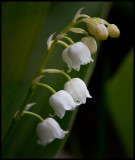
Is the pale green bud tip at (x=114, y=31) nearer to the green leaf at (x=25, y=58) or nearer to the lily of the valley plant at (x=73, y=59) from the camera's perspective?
the lily of the valley plant at (x=73, y=59)

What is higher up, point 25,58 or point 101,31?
point 101,31

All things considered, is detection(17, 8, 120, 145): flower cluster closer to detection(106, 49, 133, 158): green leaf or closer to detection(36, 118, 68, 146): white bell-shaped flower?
detection(36, 118, 68, 146): white bell-shaped flower

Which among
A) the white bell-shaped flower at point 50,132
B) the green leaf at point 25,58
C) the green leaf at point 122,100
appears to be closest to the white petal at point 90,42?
the white bell-shaped flower at point 50,132

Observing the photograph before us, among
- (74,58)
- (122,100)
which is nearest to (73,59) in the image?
(74,58)

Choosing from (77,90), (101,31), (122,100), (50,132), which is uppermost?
(101,31)

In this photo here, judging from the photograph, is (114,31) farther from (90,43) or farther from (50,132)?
(50,132)

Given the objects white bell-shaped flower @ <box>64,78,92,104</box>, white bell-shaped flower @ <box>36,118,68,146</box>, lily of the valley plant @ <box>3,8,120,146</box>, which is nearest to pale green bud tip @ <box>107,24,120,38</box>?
lily of the valley plant @ <box>3,8,120,146</box>
